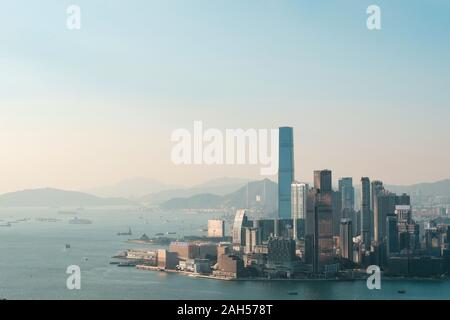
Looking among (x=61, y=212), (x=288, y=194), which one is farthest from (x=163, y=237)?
(x=61, y=212)

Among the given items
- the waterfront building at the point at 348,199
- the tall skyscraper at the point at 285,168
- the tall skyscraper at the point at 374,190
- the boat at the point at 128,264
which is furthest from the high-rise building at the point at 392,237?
the tall skyscraper at the point at 285,168

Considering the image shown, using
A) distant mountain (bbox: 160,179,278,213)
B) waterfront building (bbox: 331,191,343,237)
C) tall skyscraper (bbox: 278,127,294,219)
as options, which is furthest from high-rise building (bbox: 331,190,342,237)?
distant mountain (bbox: 160,179,278,213)

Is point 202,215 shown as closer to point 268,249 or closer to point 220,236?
point 220,236

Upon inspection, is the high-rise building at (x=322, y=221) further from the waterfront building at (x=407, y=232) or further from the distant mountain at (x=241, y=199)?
the distant mountain at (x=241, y=199)

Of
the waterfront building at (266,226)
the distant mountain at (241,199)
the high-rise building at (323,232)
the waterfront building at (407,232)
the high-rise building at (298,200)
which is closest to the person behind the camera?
the high-rise building at (323,232)

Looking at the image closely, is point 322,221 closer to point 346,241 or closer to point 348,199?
point 346,241

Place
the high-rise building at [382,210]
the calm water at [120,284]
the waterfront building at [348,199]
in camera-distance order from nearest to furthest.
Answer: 1. the calm water at [120,284]
2. the high-rise building at [382,210]
3. the waterfront building at [348,199]

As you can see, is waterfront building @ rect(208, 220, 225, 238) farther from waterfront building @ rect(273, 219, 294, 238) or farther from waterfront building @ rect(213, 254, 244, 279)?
waterfront building @ rect(213, 254, 244, 279)
